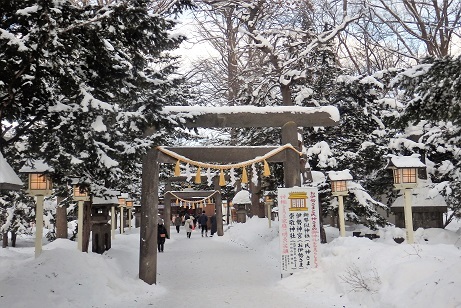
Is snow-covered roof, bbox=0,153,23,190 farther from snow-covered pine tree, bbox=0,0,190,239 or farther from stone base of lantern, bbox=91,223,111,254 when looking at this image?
stone base of lantern, bbox=91,223,111,254

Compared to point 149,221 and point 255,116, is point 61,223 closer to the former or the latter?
point 149,221

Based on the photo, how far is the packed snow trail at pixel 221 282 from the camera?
8.82m

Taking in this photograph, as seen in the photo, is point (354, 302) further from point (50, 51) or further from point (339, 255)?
point (50, 51)

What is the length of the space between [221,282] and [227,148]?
3648mm

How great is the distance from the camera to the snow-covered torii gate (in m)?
11.0

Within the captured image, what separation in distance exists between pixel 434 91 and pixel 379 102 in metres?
11.4

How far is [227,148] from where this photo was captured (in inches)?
464

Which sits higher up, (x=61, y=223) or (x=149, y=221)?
(x=149, y=221)

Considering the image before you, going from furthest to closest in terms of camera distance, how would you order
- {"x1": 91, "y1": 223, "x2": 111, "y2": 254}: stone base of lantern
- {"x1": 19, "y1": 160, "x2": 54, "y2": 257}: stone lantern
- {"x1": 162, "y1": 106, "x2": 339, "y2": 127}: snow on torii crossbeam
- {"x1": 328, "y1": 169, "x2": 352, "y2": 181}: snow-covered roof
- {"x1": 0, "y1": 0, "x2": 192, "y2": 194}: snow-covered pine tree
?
1. {"x1": 91, "y1": 223, "x2": 111, "y2": 254}: stone base of lantern
2. {"x1": 328, "y1": 169, "x2": 352, "y2": 181}: snow-covered roof
3. {"x1": 162, "y1": 106, "x2": 339, "y2": 127}: snow on torii crossbeam
4. {"x1": 19, "y1": 160, "x2": 54, "y2": 257}: stone lantern
5. {"x1": 0, "y1": 0, "x2": 192, "y2": 194}: snow-covered pine tree

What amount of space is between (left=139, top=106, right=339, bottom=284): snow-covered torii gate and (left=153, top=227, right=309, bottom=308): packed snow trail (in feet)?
3.96

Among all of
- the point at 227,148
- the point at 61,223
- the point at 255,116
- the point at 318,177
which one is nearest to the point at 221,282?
the point at 227,148

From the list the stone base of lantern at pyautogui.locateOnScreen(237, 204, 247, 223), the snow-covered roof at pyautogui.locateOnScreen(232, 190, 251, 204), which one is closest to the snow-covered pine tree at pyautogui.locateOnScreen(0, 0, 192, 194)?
the snow-covered roof at pyautogui.locateOnScreen(232, 190, 251, 204)

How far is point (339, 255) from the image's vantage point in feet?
33.1

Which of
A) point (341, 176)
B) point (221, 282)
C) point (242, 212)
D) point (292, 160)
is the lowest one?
point (221, 282)
